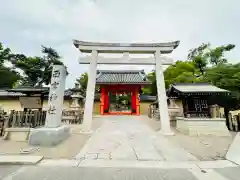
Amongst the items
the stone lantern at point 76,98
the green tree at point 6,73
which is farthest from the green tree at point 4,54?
the stone lantern at point 76,98

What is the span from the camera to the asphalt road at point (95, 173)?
9.43 ft

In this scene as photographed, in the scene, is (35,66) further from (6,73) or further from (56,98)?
(56,98)

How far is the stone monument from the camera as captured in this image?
17.0 feet

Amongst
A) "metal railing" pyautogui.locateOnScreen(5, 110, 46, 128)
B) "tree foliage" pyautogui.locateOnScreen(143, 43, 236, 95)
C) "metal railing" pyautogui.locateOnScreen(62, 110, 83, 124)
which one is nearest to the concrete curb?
"metal railing" pyautogui.locateOnScreen(5, 110, 46, 128)

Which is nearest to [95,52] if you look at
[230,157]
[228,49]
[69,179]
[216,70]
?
[69,179]

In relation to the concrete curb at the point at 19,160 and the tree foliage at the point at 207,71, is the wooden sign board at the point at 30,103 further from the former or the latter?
the tree foliage at the point at 207,71

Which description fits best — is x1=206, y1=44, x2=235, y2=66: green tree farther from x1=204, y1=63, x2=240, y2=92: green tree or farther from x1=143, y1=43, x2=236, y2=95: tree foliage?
x1=204, y1=63, x2=240, y2=92: green tree

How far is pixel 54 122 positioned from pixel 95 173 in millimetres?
3367

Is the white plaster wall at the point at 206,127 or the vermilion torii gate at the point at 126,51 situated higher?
the vermilion torii gate at the point at 126,51

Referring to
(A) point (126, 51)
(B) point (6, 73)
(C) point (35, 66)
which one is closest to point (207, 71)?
(A) point (126, 51)

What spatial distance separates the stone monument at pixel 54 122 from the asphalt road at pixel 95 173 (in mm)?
1833

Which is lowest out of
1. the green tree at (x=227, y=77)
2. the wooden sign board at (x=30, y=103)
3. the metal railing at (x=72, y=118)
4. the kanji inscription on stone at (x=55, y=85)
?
the metal railing at (x=72, y=118)

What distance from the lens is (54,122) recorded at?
5629mm

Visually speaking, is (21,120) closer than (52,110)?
No
